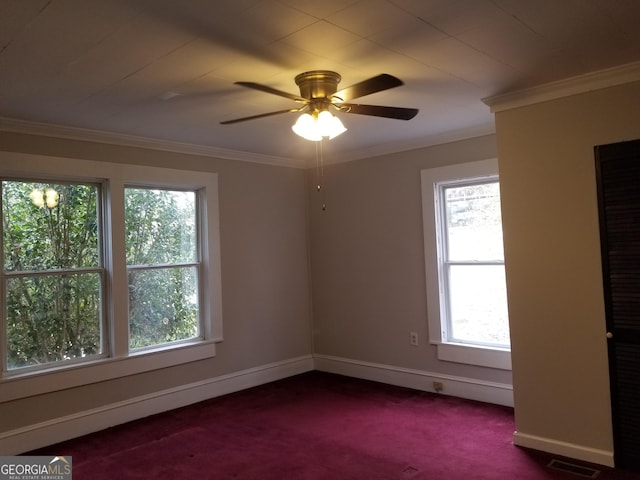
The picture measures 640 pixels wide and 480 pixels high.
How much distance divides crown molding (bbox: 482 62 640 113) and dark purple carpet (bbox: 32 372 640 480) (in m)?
2.22

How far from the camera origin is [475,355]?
4.12 metres

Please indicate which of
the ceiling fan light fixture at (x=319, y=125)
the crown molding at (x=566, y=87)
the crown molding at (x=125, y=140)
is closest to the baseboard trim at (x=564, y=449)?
the crown molding at (x=566, y=87)

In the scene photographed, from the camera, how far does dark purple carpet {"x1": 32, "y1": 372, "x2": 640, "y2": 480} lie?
294cm

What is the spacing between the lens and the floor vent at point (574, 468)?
9.07 ft

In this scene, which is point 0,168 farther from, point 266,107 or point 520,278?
point 520,278

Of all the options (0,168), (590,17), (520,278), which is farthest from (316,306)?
(590,17)

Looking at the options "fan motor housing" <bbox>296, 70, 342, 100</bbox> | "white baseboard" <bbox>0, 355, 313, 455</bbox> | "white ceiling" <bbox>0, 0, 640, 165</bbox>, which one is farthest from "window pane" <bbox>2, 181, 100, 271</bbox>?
"fan motor housing" <bbox>296, 70, 342, 100</bbox>

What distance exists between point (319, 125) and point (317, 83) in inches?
11.6

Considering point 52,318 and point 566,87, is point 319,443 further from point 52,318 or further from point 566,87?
point 566,87

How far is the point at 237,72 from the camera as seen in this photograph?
2611 mm

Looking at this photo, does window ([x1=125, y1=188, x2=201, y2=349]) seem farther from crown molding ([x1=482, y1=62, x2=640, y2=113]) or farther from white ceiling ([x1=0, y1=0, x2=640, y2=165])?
crown molding ([x1=482, y1=62, x2=640, y2=113])

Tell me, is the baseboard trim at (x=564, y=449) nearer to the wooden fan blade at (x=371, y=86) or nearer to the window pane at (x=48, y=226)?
the wooden fan blade at (x=371, y=86)

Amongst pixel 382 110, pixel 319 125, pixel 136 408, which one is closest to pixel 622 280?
pixel 382 110

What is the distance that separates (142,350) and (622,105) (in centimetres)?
385
